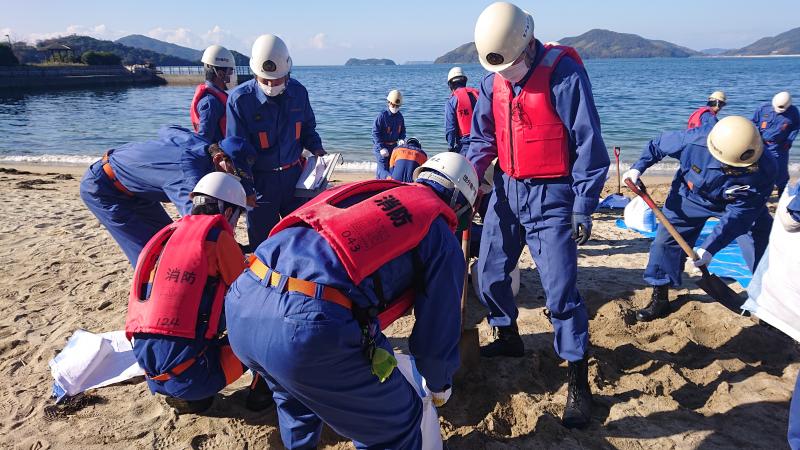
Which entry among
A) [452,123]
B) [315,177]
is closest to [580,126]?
[315,177]

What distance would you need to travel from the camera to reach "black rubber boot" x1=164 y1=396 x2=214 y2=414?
306 centimetres

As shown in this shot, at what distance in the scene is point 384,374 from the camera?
1.91 meters

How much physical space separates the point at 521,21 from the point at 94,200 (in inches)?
138

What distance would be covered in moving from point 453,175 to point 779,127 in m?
7.81

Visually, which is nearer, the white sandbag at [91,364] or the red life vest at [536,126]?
the red life vest at [536,126]

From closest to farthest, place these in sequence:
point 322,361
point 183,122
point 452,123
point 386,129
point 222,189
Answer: point 322,361 < point 222,189 < point 452,123 < point 386,129 < point 183,122

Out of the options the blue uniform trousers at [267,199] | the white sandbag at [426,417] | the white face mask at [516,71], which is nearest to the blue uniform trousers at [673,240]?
the white face mask at [516,71]

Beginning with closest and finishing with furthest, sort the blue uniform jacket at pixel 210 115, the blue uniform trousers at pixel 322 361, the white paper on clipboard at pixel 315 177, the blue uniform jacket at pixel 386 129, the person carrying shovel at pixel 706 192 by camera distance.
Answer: the blue uniform trousers at pixel 322 361, the person carrying shovel at pixel 706 192, the white paper on clipboard at pixel 315 177, the blue uniform jacket at pixel 210 115, the blue uniform jacket at pixel 386 129

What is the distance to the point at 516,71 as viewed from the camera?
3.04 meters

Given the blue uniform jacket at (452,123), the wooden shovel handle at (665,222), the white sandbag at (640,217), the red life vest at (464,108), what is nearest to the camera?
the wooden shovel handle at (665,222)

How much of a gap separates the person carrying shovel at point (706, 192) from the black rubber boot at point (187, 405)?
3.41 meters

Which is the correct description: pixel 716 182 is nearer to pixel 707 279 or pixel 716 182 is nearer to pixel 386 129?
pixel 707 279

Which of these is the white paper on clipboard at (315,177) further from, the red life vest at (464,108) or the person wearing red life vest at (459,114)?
the red life vest at (464,108)

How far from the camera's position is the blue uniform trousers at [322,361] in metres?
1.78
